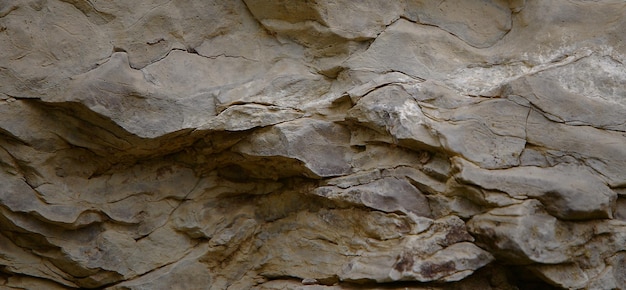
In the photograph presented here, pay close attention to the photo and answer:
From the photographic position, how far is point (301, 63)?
3.23 m

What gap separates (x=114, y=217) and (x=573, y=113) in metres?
2.05

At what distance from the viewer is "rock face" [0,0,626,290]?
9.15 ft

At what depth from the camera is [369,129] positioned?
3.02 metres

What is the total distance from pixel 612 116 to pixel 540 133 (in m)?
0.31

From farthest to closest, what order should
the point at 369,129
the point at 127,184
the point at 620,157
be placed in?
the point at 127,184 → the point at 369,129 → the point at 620,157

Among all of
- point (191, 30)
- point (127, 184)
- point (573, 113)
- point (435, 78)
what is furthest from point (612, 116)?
point (127, 184)

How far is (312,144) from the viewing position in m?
3.05

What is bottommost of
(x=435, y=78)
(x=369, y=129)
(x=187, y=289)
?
(x=187, y=289)

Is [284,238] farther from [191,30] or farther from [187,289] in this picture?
[191,30]

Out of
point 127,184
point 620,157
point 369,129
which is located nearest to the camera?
point 620,157

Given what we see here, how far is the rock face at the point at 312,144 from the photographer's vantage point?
2789 mm

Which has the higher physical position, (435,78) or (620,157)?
(435,78)

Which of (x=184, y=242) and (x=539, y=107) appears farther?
(x=184, y=242)

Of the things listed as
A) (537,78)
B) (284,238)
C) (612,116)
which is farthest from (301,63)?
(612,116)
